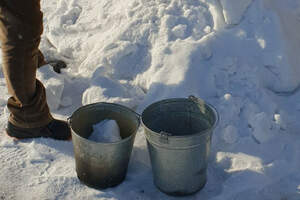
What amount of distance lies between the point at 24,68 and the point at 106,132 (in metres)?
0.76

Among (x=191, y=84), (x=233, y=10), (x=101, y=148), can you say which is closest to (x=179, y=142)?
(x=101, y=148)

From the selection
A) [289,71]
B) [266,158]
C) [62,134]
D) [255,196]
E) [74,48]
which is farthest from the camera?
[74,48]

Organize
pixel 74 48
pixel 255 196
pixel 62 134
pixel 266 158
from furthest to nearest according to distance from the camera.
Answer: pixel 74 48 < pixel 62 134 < pixel 266 158 < pixel 255 196

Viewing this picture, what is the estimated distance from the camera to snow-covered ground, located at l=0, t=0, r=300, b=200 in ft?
11.4

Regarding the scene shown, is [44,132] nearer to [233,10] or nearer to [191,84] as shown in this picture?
[191,84]

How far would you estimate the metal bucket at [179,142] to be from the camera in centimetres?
316

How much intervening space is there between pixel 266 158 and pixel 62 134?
1592mm

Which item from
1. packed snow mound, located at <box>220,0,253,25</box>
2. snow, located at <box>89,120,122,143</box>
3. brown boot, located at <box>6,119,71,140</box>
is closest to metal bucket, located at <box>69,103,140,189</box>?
snow, located at <box>89,120,122,143</box>

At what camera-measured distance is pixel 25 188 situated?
3.43 metres

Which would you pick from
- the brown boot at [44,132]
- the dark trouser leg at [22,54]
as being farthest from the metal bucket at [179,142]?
the dark trouser leg at [22,54]

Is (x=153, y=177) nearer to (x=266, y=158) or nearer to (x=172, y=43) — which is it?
(x=266, y=158)

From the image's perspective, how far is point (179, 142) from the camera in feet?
10.2

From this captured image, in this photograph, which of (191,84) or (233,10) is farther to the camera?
(233,10)

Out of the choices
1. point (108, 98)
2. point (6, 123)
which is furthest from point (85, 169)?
point (6, 123)
